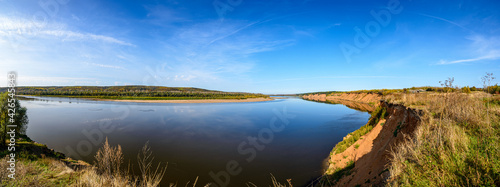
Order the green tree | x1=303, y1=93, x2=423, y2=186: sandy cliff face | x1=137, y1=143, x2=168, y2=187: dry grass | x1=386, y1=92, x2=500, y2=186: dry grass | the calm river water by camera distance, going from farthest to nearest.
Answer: the green tree, the calm river water, x1=303, y1=93, x2=423, y2=186: sandy cliff face, x1=137, y1=143, x2=168, y2=187: dry grass, x1=386, y1=92, x2=500, y2=186: dry grass

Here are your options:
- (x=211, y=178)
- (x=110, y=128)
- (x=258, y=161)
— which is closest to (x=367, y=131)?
(x=258, y=161)

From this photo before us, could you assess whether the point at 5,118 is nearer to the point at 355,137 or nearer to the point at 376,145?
the point at 376,145

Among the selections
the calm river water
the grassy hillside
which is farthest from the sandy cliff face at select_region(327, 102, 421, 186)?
the grassy hillside

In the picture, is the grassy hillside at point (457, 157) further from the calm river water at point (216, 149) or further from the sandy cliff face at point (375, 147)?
the calm river water at point (216, 149)

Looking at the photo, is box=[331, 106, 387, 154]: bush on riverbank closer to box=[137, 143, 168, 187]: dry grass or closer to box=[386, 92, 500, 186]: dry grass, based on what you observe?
box=[386, 92, 500, 186]: dry grass

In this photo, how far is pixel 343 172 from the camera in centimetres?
862

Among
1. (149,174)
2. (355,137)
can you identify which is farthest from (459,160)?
(355,137)

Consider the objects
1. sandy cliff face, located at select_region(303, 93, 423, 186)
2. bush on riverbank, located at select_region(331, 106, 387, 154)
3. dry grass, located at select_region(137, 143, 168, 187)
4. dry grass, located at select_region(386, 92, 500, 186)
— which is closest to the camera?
dry grass, located at select_region(386, 92, 500, 186)

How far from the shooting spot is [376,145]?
911 cm

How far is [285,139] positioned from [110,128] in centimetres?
1949

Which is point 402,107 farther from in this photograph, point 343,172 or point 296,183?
point 296,183

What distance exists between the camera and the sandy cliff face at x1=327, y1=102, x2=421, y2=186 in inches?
279

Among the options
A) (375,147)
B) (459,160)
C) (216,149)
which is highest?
(459,160)

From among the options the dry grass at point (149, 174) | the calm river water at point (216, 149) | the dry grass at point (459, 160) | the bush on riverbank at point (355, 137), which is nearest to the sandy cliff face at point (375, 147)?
→ the bush on riverbank at point (355, 137)
